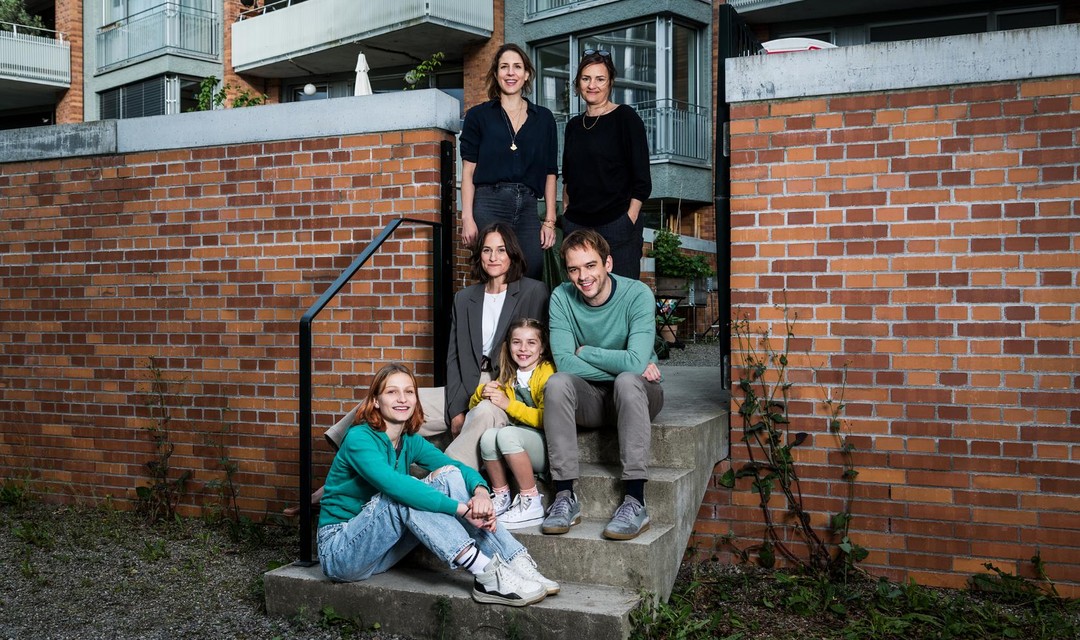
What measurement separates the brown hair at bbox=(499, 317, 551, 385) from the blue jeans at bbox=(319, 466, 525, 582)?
0.58m

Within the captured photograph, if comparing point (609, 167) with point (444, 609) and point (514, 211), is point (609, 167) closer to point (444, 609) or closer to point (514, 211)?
point (514, 211)

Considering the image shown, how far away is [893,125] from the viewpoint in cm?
402

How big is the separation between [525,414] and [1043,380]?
2.19 metres

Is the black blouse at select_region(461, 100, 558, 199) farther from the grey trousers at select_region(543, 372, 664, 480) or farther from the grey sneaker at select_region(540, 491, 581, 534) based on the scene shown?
the grey sneaker at select_region(540, 491, 581, 534)

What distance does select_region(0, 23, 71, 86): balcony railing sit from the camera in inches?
774

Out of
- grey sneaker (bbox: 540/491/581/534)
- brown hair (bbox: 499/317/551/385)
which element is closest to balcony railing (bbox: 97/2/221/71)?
brown hair (bbox: 499/317/551/385)

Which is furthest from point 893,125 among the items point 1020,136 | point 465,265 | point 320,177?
point 465,265

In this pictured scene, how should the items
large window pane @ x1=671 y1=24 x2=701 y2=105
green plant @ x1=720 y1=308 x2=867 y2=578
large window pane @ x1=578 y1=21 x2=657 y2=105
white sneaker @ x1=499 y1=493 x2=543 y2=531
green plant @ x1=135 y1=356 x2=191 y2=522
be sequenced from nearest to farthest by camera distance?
white sneaker @ x1=499 y1=493 x2=543 y2=531, green plant @ x1=720 y1=308 x2=867 y2=578, green plant @ x1=135 y1=356 x2=191 y2=522, large window pane @ x1=578 y1=21 x2=657 y2=105, large window pane @ x1=671 y1=24 x2=701 y2=105

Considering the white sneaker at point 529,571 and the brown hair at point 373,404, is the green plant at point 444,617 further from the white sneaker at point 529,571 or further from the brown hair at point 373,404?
the brown hair at point 373,404

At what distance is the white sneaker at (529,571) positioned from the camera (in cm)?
329

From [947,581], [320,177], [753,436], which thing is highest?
[320,177]

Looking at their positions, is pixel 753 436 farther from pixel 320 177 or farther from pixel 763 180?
pixel 320 177

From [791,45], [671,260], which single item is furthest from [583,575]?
→ [671,260]

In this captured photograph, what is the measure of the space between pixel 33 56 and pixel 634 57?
44.8 ft
